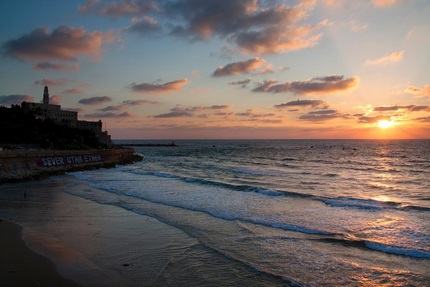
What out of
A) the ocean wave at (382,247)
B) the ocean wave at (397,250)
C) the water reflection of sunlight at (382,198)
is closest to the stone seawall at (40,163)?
the ocean wave at (382,247)

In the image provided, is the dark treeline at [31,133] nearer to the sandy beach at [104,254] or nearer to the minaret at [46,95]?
the minaret at [46,95]

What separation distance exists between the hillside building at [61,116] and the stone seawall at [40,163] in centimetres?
5230

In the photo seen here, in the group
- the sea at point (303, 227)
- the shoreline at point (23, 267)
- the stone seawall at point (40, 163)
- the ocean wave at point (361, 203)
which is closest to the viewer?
the shoreline at point (23, 267)

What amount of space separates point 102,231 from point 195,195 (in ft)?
37.8

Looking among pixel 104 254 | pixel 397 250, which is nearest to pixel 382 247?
pixel 397 250

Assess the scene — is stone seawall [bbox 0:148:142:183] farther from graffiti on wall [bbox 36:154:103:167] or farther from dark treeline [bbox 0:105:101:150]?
dark treeline [bbox 0:105:101:150]

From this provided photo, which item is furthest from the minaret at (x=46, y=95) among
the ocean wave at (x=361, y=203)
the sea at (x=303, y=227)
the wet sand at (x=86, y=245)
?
the ocean wave at (x=361, y=203)

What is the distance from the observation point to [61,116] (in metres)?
109

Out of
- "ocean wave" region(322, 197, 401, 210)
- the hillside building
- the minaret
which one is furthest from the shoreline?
the minaret

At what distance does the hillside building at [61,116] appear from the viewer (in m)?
103

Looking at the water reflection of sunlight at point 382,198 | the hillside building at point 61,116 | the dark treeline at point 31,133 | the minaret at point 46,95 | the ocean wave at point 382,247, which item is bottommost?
the ocean wave at point 382,247

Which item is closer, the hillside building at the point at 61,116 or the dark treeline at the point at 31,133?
the dark treeline at the point at 31,133

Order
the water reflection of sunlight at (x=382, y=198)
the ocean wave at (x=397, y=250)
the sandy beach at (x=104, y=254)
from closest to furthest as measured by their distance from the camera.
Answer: the sandy beach at (x=104, y=254) → the ocean wave at (x=397, y=250) → the water reflection of sunlight at (x=382, y=198)

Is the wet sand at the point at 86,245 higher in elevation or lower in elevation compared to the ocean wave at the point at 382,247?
lower
